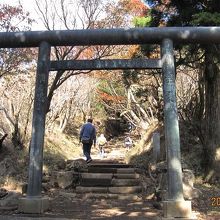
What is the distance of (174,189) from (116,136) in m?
24.2

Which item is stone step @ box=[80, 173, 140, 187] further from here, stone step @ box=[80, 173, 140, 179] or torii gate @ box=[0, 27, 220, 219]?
torii gate @ box=[0, 27, 220, 219]

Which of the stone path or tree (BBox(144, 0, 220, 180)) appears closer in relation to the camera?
the stone path

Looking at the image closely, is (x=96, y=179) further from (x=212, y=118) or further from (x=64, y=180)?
(x=212, y=118)

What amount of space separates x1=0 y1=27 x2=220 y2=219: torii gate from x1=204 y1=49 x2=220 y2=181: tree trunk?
3520mm

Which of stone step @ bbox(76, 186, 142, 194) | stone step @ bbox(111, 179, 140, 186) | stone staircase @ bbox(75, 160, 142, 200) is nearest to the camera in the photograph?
stone staircase @ bbox(75, 160, 142, 200)

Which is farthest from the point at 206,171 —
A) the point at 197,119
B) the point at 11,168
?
the point at 11,168

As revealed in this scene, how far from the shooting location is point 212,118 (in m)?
10.6

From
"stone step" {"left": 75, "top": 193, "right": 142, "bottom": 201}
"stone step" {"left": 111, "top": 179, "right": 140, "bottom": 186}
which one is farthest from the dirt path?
"stone step" {"left": 111, "top": 179, "right": 140, "bottom": 186}

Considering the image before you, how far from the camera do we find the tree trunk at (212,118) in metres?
10.4

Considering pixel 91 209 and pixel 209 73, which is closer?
pixel 91 209

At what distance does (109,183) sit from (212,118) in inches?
150

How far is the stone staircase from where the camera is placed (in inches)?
420

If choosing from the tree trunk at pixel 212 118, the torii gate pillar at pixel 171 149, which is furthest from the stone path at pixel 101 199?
the tree trunk at pixel 212 118

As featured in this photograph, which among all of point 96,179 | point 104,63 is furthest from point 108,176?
point 104,63
